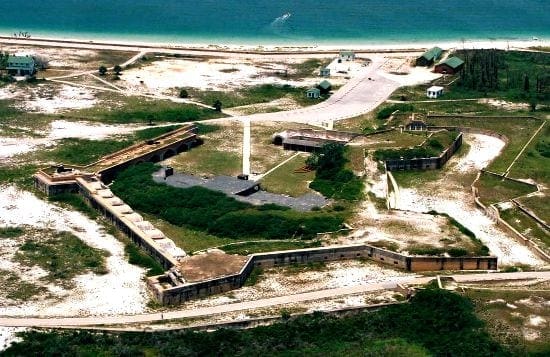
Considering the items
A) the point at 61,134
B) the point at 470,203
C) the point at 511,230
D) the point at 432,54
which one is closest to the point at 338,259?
the point at 511,230

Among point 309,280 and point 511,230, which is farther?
point 511,230

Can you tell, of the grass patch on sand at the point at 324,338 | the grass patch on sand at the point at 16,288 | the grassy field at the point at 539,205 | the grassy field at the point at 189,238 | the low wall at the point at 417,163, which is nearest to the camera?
the grass patch on sand at the point at 324,338

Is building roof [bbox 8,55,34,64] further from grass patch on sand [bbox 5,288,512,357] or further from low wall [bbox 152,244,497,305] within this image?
grass patch on sand [bbox 5,288,512,357]

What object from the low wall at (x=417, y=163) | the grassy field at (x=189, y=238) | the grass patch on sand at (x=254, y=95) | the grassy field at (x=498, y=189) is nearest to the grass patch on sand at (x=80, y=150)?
the grassy field at (x=189, y=238)

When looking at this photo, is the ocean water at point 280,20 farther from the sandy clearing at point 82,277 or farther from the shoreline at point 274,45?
the sandy clearing at point 82,277

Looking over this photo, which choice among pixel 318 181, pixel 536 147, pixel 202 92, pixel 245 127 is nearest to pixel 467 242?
pixel 318 181

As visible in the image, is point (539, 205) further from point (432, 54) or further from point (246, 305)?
point (432, 54)
